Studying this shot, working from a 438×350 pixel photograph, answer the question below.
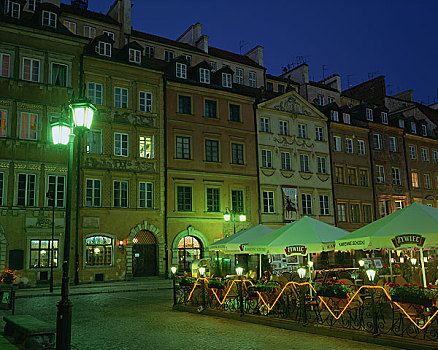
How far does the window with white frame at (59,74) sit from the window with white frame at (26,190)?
19.4 ft

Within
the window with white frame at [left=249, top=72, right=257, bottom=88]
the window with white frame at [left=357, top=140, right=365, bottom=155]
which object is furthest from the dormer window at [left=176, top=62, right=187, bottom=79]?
the window with white frame at [left=357, top=140, right=365, bottom=155]

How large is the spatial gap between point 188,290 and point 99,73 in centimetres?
1873

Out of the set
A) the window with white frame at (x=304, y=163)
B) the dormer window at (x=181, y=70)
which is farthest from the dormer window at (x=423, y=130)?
the dormer window at (x=181, y=70)

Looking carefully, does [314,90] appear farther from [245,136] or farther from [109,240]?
[109,240]

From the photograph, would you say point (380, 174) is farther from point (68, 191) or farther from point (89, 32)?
point (68, 191)

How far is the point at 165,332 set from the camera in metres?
11.0

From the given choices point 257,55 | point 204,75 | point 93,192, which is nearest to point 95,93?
point 93,192

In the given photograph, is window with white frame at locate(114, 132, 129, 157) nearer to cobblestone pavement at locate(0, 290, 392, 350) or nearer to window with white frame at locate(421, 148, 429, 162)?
cobblestone pavement at locate(0, 290, 392, 350)

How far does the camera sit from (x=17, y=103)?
86.0 ft

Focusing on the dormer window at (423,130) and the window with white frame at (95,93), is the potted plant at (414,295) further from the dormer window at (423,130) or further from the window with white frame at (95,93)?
the dormer window at (423,130)

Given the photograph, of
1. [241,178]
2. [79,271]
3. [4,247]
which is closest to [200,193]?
[241,178]

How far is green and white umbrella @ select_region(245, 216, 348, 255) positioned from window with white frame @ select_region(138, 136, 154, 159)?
676 inches

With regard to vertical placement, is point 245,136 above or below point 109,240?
above

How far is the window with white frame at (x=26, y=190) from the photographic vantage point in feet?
84.6
